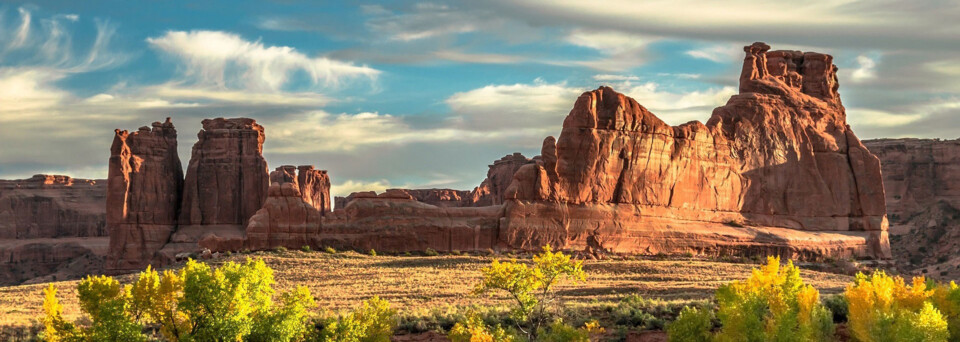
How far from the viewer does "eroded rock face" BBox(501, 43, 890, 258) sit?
57.9m

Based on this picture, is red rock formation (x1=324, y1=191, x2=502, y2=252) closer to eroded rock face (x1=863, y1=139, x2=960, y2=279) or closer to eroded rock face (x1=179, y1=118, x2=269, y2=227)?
eroded rock face (x1=179, y1=118, x2=269, y2=227)

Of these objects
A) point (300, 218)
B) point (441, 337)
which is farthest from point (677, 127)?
point (441, 337)

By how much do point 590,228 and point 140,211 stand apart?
1702 inches

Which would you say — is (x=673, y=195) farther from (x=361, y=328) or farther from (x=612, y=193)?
(x=361, y=328)

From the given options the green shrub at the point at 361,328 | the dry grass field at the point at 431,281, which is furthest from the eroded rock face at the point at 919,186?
the green shrub at the point at 361,328

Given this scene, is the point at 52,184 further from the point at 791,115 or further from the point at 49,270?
the point at 791,115

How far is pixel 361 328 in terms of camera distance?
27391 millimetres

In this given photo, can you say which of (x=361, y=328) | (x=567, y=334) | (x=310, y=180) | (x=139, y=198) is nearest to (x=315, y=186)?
(x=310, y=180)

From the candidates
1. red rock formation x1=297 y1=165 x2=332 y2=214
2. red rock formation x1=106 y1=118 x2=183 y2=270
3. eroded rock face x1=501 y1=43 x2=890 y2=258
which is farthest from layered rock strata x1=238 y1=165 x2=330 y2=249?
red rock formation x1=297 y1=165 x2=332 y2=214

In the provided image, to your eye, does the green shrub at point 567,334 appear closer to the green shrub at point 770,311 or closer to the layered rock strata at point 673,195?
the green shrub at point 770,311

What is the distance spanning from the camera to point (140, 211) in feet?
283

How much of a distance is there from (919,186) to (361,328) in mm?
104570

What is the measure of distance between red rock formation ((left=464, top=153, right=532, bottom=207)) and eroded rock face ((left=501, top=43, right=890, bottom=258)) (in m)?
30.9

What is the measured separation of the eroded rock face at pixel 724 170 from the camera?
190 feet
